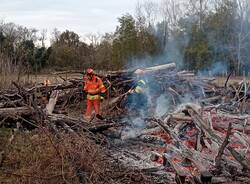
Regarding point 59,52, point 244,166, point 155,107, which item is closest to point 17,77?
point 155,107

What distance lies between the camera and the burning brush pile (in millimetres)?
5918

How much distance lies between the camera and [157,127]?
9.40 meters

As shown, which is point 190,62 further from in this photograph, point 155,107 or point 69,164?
point 69,164

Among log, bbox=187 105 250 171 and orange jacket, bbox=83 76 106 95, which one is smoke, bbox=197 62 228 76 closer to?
orange jacket, bbox=83 76 106 95

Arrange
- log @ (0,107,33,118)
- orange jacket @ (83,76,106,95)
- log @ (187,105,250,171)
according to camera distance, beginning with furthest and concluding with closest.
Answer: orange jacket @ (83,76,106,95) → log @ (0,107,33,118) → log @ (187,105,250,171)

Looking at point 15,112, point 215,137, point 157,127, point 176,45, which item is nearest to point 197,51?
point 176,45

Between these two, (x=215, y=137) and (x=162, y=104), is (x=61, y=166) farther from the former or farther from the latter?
(x=162, y=104)

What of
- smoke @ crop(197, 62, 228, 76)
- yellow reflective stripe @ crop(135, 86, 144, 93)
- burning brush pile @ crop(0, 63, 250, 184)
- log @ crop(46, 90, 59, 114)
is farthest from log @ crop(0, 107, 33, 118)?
smoke @ crop(197, 62, 228, 76)

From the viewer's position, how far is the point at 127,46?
98.3ft

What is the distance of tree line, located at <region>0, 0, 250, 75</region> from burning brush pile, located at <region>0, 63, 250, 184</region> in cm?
331

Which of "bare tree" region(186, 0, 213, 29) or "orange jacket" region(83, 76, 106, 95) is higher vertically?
"bare tree" region(186, 0, 213, 29)

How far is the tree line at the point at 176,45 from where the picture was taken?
17.5 m

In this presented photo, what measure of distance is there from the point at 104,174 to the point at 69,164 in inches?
21.4

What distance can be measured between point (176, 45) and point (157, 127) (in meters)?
14.2
